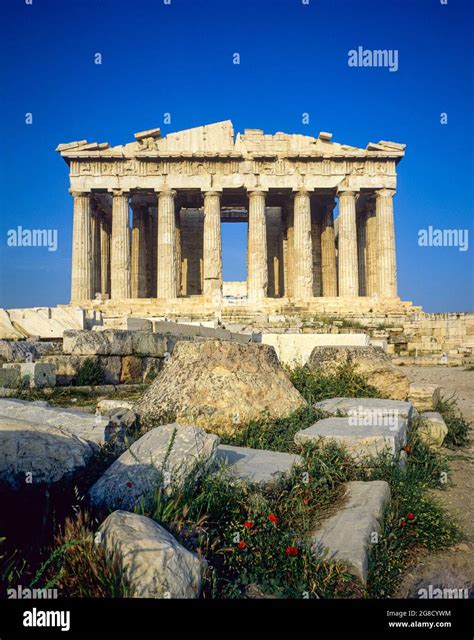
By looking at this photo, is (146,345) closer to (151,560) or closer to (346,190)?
(151,560)

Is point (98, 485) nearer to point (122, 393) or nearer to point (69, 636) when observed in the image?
point (69, 636)

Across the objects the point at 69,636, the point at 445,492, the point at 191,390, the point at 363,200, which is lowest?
the point at 445,492

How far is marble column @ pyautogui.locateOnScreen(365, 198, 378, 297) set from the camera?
28.3 meters

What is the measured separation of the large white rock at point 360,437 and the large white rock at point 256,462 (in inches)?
12.1

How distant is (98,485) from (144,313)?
21199 mm

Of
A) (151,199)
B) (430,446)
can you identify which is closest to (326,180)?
(151,199)

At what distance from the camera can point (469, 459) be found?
4945 millimetres

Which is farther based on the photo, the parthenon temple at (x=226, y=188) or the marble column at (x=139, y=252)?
the marble column at (x=139, y=252)

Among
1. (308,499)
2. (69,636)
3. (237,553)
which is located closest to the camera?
(69,636)

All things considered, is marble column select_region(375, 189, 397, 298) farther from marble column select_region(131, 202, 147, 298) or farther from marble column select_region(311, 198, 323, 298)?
marble column select_region(131, 202, 147, 298)

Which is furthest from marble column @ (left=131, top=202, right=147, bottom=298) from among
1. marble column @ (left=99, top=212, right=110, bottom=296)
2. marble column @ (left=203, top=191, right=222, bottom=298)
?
marble column @ (left=203, top=191, right=222, bottom=298)

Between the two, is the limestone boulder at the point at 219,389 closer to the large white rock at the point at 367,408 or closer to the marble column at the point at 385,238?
the large white rock at the point at 367,408

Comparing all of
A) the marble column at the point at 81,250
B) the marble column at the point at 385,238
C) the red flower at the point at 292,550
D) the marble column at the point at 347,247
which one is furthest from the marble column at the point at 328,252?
the red flower at the point at 292,550

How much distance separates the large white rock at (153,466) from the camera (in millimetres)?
2867
